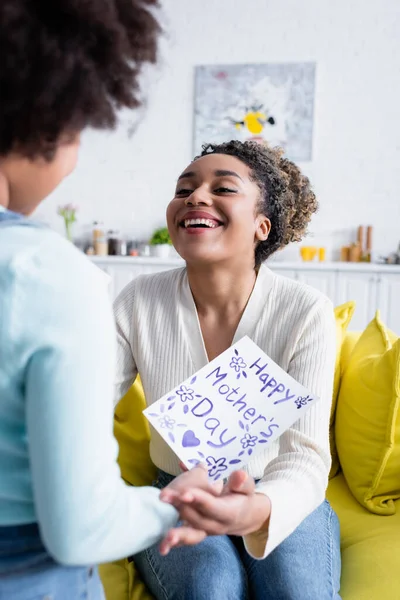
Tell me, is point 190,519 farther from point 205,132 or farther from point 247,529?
point 205,132

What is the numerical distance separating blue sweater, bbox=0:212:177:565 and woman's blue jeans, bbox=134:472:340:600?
1.80 feet

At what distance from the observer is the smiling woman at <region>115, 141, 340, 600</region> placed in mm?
1066

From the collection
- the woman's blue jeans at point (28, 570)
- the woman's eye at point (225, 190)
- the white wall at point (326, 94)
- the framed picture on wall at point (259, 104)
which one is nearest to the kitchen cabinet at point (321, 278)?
the white wall at point (326, 94)

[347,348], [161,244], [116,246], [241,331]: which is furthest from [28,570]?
[116,246]

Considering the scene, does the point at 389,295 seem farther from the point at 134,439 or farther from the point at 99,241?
the point at 134,439

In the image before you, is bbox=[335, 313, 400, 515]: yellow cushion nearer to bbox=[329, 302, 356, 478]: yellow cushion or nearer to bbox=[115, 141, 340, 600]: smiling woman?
bbox=[329, 302, 356, 478]: yellow cushion

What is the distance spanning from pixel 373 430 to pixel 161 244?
10.9 feet

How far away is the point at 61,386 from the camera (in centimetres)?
49

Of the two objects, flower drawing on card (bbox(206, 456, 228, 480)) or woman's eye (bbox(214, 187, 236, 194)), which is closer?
flower drawing on card (bbox(206, 456, 228, 480))

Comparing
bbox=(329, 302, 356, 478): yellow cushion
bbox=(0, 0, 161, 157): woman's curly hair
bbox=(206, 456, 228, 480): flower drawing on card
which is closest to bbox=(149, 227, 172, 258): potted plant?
bbox=(329, 302, 356, 478): yellow cushion

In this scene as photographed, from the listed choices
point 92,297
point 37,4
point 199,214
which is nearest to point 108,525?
point 92,297

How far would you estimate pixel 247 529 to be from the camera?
2.75 feet

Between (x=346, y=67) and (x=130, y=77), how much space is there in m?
4.42

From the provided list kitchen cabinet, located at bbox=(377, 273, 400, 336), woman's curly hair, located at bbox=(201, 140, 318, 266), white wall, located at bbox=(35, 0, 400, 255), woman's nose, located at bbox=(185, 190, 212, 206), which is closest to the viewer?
woman's nose, located at bbox=(185, 190, 212, 206)
